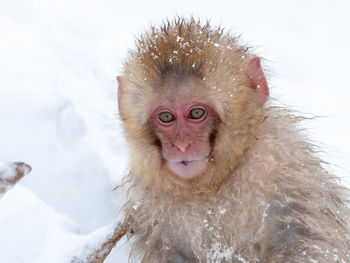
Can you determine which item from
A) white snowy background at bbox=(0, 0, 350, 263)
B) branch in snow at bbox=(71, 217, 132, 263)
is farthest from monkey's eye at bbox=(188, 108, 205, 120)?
branch in snow at bbox=(71, 217, 132, 263)

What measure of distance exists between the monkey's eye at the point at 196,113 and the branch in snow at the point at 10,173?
2.37 ft

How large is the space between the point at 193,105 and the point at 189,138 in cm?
15

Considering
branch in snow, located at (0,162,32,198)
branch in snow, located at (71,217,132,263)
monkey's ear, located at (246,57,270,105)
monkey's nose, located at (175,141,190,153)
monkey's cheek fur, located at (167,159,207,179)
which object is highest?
monkey's ear, located at (246,57,270,105)

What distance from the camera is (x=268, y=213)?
85.1 inches

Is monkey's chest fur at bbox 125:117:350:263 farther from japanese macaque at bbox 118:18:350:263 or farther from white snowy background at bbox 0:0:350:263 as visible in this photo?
white snowy background at bbox 0:0:350:263

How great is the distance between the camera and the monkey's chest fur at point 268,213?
2125 millimetres

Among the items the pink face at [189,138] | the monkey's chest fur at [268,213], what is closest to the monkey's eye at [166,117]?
the pink face at [189,138]

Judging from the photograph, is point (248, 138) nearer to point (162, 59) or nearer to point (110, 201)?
point (162, 59)

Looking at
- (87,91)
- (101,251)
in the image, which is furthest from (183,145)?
(87,91)

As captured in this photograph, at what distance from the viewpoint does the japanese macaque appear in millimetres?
2070

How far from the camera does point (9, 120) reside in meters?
3.39

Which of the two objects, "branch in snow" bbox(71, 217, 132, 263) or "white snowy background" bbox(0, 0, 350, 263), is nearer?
"branch in snow" bbox(71, 217, 132, 263)

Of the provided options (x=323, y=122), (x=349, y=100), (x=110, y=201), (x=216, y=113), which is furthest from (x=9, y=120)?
(x=349, y=100)

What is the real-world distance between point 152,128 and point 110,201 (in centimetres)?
124
